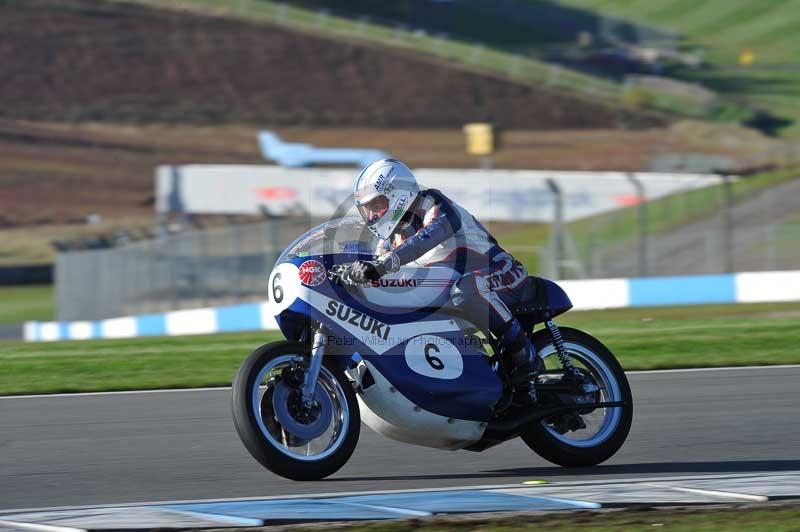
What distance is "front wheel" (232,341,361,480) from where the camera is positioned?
6297mm

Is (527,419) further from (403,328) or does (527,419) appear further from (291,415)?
(291,415)

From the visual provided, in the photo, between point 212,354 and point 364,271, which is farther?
point 212,354

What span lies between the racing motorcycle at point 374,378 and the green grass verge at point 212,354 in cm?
410

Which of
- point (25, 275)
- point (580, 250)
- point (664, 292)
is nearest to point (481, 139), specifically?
point (580, 250)

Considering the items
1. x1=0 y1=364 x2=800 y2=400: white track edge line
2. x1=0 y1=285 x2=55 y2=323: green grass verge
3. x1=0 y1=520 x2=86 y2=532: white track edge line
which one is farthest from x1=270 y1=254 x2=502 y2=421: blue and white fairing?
x1=0 y1=285 x2=55 y2=323: green grass verge

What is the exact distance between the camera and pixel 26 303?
3281 centimetres

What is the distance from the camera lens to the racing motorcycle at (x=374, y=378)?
6418mm

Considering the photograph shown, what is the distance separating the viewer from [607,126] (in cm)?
5491

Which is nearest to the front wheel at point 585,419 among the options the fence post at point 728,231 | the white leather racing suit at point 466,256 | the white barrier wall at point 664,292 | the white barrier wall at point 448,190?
the white leather racing suit at point 466,256

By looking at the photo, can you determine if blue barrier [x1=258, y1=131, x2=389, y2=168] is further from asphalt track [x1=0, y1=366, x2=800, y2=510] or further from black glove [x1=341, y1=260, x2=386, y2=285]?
black glove [x1=341, y1=260, x2=386, y2=285]

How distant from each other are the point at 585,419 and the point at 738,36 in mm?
67935

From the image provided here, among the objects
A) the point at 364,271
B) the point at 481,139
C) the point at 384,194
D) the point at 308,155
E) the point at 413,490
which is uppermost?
the point at 308,155

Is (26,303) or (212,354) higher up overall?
(26,303)

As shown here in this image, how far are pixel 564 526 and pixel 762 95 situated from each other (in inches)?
2243
